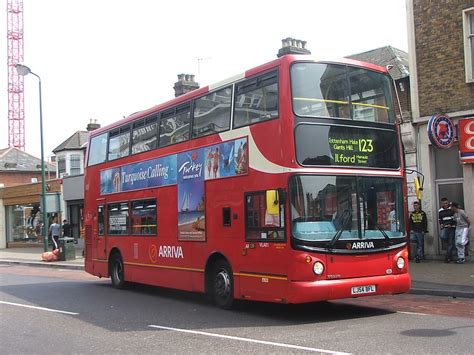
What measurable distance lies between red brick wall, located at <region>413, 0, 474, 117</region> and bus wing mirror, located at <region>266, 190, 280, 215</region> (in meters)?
9.31

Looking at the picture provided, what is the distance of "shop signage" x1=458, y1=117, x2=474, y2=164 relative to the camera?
1548 centimetres

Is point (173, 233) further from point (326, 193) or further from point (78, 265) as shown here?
point (78, 265)

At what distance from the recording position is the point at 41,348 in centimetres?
733

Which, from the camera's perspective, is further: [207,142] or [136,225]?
[136,225]

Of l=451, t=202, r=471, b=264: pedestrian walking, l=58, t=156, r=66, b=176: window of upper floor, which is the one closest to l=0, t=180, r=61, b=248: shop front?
l=58, t=156, r=66, b=176: window of upper floor

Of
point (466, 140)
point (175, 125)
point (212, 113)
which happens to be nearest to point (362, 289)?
point (212, 113)

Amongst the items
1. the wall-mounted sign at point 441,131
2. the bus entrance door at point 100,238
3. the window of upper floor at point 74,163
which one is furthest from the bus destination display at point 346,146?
the window of upper floor at point 74,163

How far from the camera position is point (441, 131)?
51.4ft

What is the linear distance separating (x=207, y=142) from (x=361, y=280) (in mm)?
3839

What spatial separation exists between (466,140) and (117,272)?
10.2 m

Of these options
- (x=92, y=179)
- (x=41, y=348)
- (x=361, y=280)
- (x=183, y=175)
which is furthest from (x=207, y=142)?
(x=92, y=179)

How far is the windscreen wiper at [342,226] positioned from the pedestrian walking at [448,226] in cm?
785

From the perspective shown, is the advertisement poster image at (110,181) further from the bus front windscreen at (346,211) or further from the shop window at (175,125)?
the bus front windscreen at (346,211)

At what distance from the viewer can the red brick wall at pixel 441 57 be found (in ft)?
51.9
